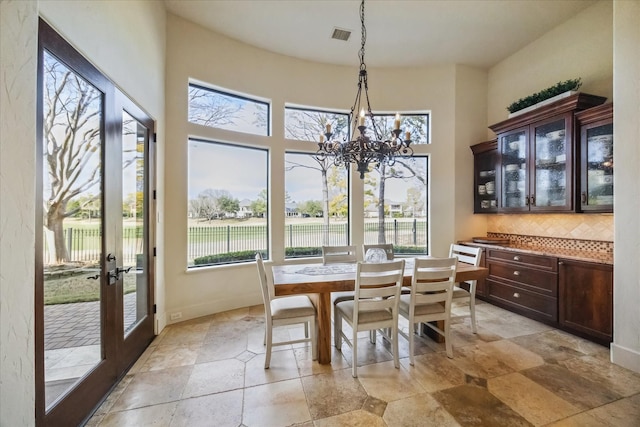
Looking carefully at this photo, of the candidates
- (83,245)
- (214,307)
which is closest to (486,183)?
(214,307)

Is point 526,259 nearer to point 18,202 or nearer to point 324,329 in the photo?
point 324,329

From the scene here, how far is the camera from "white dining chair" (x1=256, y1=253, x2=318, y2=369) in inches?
93.4

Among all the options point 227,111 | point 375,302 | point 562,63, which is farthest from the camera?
point 227,111

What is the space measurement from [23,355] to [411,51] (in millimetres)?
5161

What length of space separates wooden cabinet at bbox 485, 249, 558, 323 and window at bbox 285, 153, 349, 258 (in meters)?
2.27

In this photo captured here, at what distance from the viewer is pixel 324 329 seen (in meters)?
2.49

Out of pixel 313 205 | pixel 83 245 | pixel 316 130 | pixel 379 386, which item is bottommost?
pixel 379 386

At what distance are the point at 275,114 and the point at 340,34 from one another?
1432 mm

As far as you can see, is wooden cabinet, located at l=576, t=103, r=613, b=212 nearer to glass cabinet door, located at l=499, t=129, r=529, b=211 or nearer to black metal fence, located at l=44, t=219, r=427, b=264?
glass cabinet door, located at l=499, t=129, r=529, b=211

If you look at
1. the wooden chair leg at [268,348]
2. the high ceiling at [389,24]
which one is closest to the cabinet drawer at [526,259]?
the high ceiling at [389,24]

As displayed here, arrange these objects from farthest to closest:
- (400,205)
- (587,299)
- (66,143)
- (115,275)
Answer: (400,205), (587,299), (115,275), (66,143)

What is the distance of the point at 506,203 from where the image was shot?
4.05 m

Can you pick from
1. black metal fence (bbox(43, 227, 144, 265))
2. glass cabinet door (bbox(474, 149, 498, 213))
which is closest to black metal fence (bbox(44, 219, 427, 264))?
black metal fence (bbox(43, 227, 144, 265))

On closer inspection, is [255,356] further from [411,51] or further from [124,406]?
[411,51]
